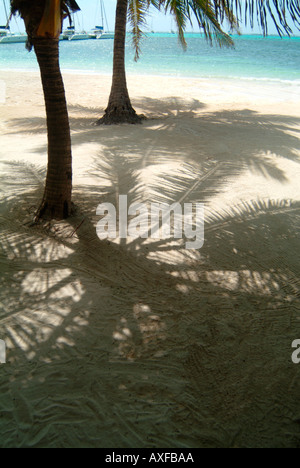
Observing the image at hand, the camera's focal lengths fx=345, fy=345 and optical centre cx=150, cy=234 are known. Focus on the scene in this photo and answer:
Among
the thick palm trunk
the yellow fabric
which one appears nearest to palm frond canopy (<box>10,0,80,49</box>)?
the yellow fabric

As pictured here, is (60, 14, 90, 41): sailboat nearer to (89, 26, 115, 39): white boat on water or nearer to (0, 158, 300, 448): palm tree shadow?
(89, 26, 115, 39): white boat on water

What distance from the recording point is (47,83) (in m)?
3.66

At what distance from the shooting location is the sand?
199 centimetres

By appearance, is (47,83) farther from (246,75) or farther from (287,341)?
(246,75)

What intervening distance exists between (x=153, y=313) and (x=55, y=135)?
91.6 inches

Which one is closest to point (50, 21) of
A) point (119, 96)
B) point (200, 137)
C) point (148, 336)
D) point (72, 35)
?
point (148, 336)

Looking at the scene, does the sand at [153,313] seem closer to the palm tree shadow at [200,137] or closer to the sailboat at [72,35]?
the palm tree shadow at [200,137]

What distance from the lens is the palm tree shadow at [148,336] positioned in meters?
1.97

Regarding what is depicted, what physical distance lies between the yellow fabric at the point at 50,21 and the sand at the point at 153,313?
1930 millimetres

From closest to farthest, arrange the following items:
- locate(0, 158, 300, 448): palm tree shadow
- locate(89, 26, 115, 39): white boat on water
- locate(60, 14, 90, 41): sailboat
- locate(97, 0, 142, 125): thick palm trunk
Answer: locate(0, 158, 300, 448): palm tree shadow < locate(97, 0, 142, 125): thick palm trunk < locate(60, 14, 90, 41): sailboat < locate(89, 26, 115, 39): white boat on water

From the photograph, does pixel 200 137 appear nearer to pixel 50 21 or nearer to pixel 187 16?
pixel 187 16

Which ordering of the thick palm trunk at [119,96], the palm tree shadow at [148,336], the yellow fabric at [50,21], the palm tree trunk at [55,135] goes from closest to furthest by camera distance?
the palm tree shadow at [148,336] → the yellow fabric at [50,21] → the palm tree trunk at [55,135] → the thick palm trunk at [119,96]

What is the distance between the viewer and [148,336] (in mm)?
2570

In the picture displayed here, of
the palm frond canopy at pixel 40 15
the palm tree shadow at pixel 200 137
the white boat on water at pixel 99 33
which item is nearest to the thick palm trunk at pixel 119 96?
the palm tree shadow at pixel 200 137
